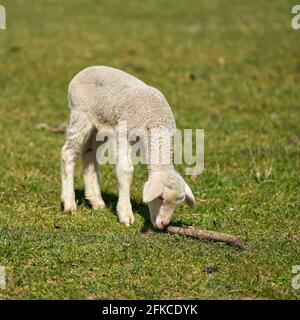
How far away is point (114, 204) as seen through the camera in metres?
8.20

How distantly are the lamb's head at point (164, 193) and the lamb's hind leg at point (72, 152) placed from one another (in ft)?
4.11

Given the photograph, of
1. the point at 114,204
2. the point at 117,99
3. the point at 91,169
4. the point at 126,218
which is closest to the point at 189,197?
the point at 126,218

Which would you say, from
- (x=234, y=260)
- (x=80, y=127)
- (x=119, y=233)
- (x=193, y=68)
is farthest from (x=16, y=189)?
(x=193, y=68)

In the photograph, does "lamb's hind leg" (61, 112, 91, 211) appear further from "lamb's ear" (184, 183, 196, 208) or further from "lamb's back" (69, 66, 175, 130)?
"lamb's ear" (184, 183, 196, 208)

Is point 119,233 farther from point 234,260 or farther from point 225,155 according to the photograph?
point 225,155

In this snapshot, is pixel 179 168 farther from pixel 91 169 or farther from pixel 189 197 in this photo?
pixel 189 197

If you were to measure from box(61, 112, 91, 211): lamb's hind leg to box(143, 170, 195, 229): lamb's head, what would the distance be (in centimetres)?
125

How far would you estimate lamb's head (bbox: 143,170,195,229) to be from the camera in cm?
670

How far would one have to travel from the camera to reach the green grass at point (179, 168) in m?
6.02

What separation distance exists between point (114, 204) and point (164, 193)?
154 cm

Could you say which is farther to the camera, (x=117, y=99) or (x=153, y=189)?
(x=117, y=99)

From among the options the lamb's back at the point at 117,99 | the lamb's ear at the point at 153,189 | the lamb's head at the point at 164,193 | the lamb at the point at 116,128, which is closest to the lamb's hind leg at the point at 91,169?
the lamb at the point at 116,128

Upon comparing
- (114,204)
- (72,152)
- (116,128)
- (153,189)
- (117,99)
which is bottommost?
(114,204)

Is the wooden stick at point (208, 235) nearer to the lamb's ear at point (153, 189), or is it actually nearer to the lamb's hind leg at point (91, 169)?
the lamb's ear at point (153, 189)
